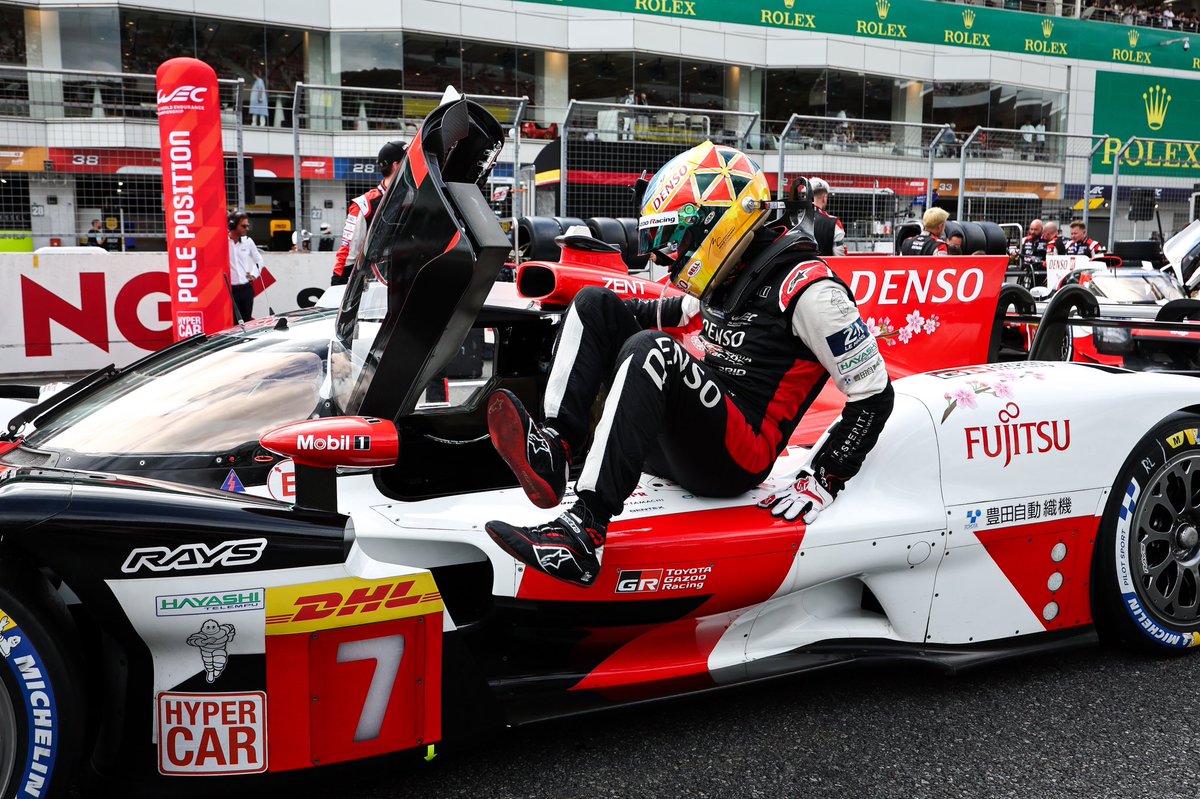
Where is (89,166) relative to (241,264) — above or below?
above

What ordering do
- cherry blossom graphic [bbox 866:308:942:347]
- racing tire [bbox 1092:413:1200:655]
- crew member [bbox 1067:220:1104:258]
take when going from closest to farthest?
racing tire [bbox 1092:413:1200:655]
cherry blossom graphic [bbox 866:308:942:347]
crew member [bbox 1067:220:1104:258]

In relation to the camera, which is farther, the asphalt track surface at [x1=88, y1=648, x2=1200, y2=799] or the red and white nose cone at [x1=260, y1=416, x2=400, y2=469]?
the asphalt track surface at [x1=88, y1=648, x2=1200, y2=799]

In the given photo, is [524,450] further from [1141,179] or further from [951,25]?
[951,25]

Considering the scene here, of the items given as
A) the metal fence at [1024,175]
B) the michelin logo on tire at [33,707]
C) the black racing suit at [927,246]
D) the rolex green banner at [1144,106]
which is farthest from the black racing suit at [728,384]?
the rolex green banner at [1144,106]

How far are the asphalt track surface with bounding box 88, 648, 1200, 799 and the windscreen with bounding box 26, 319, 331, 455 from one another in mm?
980

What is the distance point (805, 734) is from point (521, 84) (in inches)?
1074

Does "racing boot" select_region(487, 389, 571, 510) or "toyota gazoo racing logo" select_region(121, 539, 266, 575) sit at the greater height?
"racing boot" select_region(487, 389, 571, 510)

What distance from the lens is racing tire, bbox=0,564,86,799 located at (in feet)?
6.08

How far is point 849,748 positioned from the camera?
2619mm

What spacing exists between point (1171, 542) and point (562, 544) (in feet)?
7.11

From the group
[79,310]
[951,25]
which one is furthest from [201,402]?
[951,25]

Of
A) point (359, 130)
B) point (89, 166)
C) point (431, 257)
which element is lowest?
point (431, 257)

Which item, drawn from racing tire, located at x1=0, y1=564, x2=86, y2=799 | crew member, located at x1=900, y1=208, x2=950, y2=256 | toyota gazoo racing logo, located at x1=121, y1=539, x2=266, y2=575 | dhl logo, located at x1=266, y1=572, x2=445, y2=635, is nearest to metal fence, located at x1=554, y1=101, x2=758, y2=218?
crew member, located at x1=900, y1=208, x2=950, y2=256

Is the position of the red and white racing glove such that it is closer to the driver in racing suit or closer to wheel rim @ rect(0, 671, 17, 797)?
the driver in racing suit
